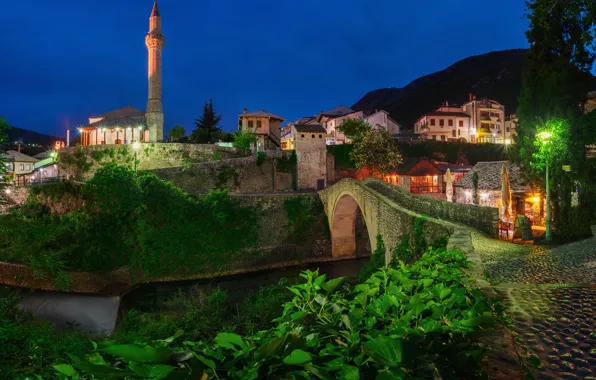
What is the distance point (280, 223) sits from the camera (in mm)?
27531

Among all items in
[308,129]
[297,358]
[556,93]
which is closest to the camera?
[297,358]

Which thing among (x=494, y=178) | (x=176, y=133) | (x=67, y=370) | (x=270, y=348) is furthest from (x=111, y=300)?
(x=176, y=133)

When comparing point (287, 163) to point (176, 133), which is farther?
point (176, 133)

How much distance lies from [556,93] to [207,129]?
43.4 m

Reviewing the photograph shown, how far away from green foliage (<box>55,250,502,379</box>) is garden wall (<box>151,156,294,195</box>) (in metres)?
29.1

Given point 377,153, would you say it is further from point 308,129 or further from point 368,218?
point 368,218

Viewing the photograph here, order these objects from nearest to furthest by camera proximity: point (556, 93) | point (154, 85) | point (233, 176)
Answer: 1. point (556, 93)
2. point (233, 176)
3. point (154, 85)

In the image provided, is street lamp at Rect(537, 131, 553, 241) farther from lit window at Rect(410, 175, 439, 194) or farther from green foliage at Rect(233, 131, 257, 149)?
green foliage at Rect(233, 131, 257, 149)

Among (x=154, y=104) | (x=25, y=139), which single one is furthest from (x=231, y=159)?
(x=25, y=139)

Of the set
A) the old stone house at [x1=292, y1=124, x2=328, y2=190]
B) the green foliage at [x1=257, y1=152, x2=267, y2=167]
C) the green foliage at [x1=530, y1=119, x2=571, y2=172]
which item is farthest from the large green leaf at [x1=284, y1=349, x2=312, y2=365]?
the old stone house at [x1=292, y1=124, x2=328, y2=190]

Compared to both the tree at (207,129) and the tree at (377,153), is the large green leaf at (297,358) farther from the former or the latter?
the tree at (207,129)

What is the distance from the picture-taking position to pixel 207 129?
2060 inches

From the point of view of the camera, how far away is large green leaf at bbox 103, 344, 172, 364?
1.41 meters

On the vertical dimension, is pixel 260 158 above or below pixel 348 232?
above
